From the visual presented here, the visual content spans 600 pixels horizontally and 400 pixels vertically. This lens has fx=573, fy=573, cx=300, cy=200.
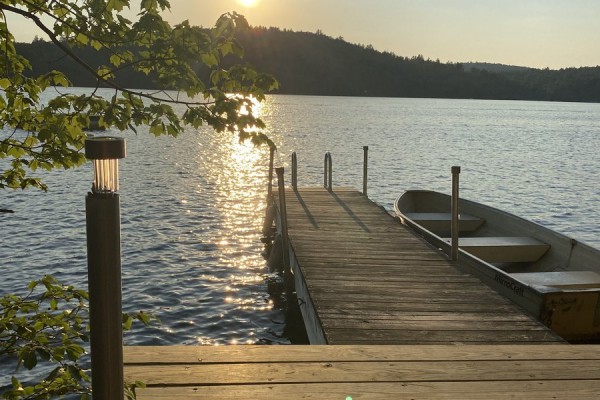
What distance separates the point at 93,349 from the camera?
228 centimetres

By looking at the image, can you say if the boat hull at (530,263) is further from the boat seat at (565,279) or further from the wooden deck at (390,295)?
the wooden deck at (390,295)

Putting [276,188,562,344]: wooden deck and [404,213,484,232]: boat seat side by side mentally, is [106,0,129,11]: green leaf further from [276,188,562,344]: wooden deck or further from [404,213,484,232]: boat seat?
[404,213,484,232]: boat seat

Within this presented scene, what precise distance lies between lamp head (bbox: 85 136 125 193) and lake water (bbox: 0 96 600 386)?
1.62 meters

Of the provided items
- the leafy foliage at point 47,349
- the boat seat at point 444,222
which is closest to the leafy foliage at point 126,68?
the leafy foliage at point 47,349

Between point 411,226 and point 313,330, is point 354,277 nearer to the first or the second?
point 313,330

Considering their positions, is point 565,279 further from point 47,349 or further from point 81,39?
point 47,349

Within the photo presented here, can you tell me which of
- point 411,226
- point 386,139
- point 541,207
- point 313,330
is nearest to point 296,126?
point 386,139

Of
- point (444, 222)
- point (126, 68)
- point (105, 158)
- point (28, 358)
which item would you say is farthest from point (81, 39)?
point (444, 222)

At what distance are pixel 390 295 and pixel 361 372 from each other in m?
3.45

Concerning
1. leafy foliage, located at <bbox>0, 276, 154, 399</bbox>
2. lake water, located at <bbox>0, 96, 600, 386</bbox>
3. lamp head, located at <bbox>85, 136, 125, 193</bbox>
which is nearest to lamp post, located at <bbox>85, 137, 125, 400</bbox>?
lamp head, located at <bbox>85, 136, 125, 193</bbox>

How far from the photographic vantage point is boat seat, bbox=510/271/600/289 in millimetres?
8547

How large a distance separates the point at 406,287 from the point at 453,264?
1634 mm

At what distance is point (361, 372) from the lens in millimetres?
4359

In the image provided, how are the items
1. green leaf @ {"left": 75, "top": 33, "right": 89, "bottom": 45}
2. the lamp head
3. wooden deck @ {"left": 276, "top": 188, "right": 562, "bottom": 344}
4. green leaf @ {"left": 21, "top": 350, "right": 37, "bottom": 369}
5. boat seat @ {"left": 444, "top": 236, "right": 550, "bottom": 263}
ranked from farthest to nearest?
boat seat @ {"left": 444, "top": 236, "right": 550, "bottom": 263} < wooden deck @ {"left": 276, "top": 188, "right": 562, "bottom": 344} < green leaf @ {"left": 75, "top": 33, "right": 89, "bottom": 45} < green leaf @ {"left": 21, "top": 350, "right": 37, "bottom": 369} < the lamp head
